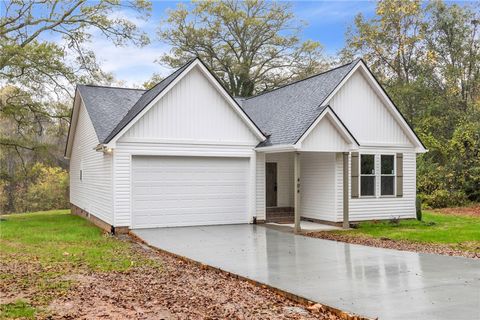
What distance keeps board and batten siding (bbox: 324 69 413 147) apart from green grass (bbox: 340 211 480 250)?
2919 mm

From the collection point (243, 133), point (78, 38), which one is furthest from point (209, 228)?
point (78, 38)

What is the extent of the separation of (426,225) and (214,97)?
334 inches

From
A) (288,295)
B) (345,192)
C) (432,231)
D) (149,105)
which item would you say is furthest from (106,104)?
(288,295)

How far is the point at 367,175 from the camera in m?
15.8

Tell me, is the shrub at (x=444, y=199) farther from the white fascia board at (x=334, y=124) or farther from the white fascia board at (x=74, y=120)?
the white fascia board at (x=74, y=120)

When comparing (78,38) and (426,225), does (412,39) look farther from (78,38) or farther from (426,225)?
(78,38)

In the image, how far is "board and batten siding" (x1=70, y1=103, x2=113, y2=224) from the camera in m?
14.4

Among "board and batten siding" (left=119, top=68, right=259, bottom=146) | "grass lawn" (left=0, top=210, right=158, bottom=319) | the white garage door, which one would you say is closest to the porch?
the white garage door

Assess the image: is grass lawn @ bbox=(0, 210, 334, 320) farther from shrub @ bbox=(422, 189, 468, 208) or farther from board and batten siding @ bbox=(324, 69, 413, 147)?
shrub @ bbox=(422, 189, 468, 208)

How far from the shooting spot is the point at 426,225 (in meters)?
15.5

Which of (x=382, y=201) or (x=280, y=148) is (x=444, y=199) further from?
(x=280, y=148)

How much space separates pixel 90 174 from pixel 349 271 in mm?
12183

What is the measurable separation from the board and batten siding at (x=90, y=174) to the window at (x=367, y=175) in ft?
27.8

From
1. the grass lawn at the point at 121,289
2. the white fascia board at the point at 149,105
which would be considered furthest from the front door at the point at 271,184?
the grass lawn at the point at 121,289
